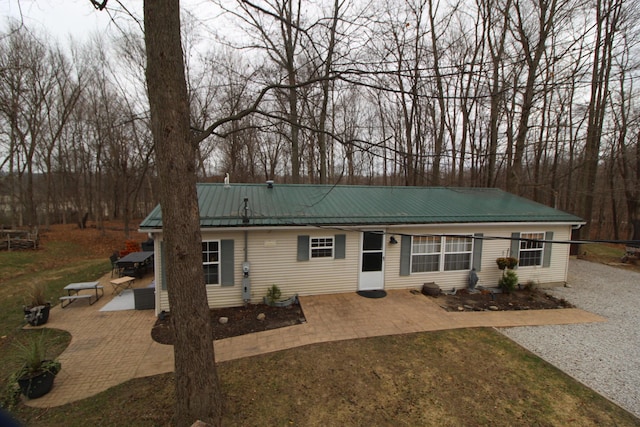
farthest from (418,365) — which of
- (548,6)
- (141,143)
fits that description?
(141,143)

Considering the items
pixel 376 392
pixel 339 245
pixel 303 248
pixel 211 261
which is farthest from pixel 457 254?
pixel 211 261

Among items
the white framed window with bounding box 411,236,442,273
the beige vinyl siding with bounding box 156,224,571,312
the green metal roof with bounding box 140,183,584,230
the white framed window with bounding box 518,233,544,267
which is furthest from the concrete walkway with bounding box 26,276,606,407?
the green metal roof with bounding box 140,183,584,230

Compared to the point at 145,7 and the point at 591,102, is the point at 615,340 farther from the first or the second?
the point at 591,102

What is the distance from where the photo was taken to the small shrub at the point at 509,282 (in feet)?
29.5

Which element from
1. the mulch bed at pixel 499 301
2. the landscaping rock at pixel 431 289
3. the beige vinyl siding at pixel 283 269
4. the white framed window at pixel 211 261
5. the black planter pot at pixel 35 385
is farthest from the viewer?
the landscaping rock at pixel 431 289

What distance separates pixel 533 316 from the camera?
7527mm

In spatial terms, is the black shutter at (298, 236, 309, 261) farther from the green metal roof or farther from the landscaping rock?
the landscaping rock

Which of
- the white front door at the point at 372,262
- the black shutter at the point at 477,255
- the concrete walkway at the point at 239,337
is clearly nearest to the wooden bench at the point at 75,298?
the concrete walkway at the point at 239,337

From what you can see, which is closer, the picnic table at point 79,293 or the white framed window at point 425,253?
the picnic table at point 79,293

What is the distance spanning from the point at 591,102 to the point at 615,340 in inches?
539

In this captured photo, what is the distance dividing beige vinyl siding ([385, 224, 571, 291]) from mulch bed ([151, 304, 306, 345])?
11.0 ft

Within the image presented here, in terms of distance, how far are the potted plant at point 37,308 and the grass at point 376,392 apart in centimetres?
81

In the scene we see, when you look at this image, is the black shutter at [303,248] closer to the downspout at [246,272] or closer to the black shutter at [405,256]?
the downspout at [246,272]

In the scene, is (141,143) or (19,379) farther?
(141,143)
